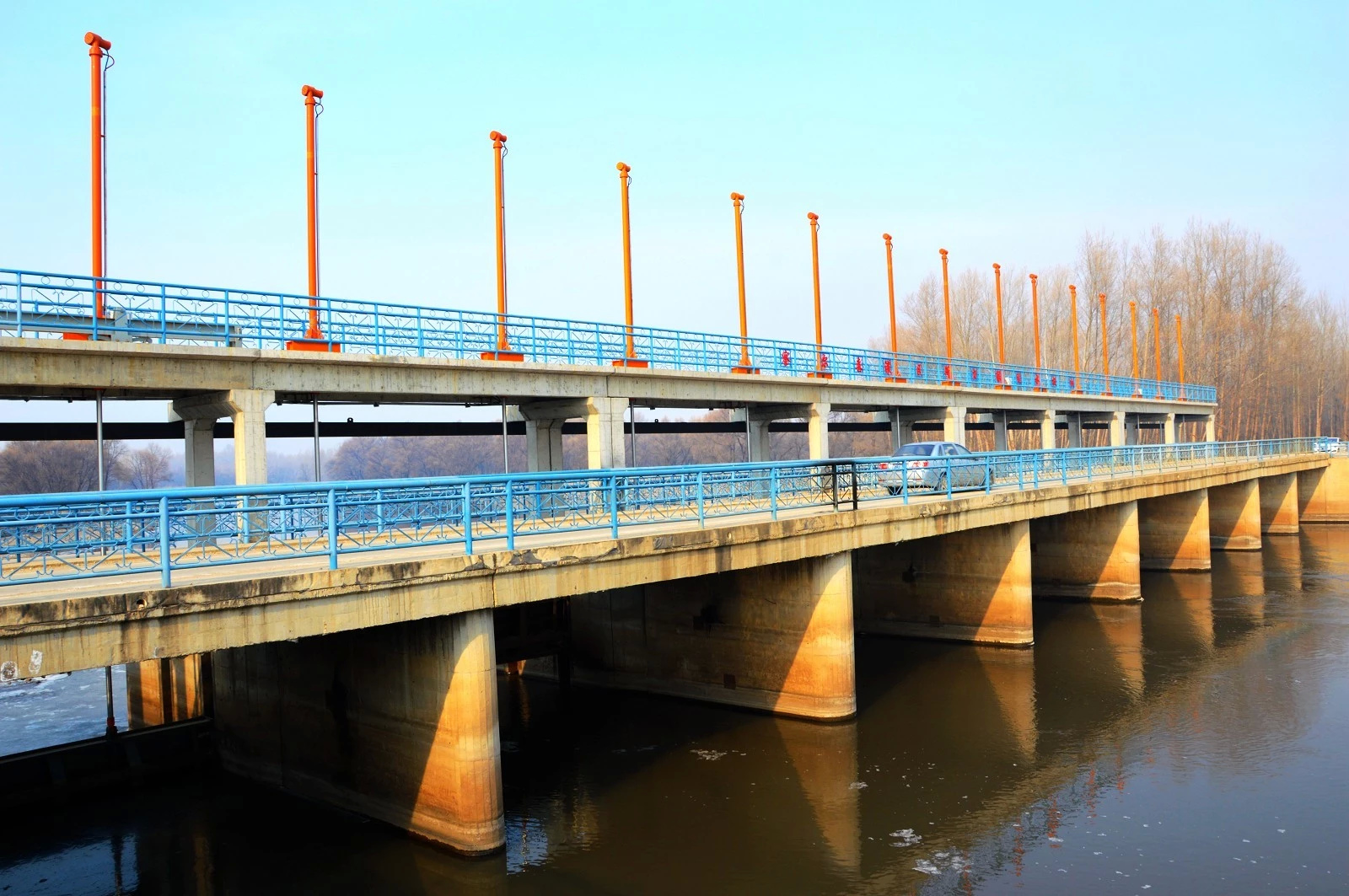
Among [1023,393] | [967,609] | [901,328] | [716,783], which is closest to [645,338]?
[967,609]

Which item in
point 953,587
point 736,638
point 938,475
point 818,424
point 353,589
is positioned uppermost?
point 818,424

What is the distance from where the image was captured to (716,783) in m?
15.1

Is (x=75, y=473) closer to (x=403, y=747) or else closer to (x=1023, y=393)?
(x=1023, y=393)

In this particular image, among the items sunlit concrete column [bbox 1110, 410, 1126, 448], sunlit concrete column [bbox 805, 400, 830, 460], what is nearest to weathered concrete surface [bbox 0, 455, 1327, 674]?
sunlit concrete column [bbox 805, 400, 830, 460]

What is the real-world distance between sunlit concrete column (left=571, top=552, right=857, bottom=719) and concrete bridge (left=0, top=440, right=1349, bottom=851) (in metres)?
0.04

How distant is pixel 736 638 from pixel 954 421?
22.2m

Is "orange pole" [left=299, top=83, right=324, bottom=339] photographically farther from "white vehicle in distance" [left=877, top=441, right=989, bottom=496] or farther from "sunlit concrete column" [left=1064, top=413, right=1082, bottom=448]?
"sunlit concrete column" [left=1064, top=413, right=1082, bottom=448]

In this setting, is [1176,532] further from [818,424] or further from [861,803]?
[861,803]

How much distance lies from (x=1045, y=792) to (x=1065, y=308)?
68358 millimetres

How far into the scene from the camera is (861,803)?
14.2 meters

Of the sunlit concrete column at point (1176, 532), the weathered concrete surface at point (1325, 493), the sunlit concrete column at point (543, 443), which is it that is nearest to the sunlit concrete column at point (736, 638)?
the sunlit concrete column at point (543, 443)

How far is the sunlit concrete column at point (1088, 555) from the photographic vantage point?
28594 mm

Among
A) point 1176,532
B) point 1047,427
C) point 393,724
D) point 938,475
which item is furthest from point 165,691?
point 1047,427

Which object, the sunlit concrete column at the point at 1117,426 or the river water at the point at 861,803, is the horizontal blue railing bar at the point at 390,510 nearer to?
the river water at the point at 861,803
